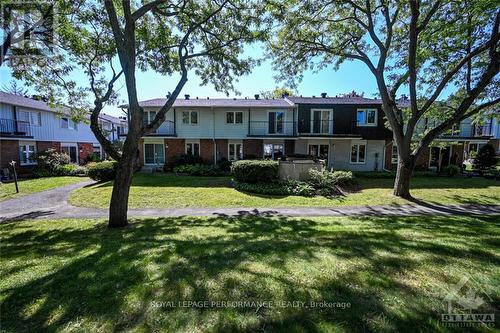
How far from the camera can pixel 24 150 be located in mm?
19844

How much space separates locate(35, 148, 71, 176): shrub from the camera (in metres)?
19.2

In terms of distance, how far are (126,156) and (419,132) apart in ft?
75.4

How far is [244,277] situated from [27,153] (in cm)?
2575

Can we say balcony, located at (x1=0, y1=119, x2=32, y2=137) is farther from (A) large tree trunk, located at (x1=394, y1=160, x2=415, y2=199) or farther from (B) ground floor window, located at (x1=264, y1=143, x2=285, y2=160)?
(A) large tree trunk, located at (x1=394, y1=160, x2=415, y2=199)

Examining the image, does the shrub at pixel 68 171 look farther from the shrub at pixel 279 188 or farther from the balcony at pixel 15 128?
the shrub at pixel 279 188

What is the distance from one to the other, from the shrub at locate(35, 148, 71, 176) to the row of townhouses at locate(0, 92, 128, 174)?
1061 millimetres

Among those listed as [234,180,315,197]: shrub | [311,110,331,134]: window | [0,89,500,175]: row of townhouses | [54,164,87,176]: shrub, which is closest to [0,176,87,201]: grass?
[54,164,87,176]: shrub

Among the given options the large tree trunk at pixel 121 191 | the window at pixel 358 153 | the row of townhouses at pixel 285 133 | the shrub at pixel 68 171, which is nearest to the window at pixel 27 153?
the shrub at pixel 68 171

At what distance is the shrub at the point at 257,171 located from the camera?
43.7 feet

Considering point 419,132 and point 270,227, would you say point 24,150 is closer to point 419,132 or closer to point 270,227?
point 270,227

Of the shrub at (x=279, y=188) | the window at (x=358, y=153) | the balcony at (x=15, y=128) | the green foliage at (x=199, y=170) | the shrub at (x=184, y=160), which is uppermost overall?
the balcony at (x=15, y=128)

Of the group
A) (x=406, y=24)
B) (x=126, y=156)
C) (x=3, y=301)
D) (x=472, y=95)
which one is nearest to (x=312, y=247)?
(x=3, y=301)

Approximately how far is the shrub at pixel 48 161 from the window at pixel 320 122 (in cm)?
2250

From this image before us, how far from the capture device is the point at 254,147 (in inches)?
812
